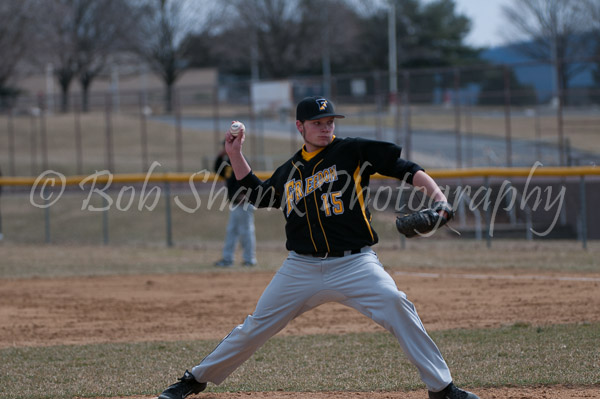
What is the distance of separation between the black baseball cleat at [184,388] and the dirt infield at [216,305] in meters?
0.39

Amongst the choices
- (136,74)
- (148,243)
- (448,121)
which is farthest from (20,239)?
(136,74)

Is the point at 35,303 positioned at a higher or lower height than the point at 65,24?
lower

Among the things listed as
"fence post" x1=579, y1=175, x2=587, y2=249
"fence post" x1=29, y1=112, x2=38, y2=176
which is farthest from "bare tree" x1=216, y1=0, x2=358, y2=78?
"fence post" x1=579, y1=175, x2=587, y2=249

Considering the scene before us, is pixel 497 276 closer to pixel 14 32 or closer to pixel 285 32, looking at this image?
pixel 14 32

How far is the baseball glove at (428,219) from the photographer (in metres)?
4.41

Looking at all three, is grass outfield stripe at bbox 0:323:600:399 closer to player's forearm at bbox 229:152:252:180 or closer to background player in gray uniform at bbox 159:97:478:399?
background player in gray uniform at bbox 159:97:478:399

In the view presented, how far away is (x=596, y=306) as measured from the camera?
8.27 meters

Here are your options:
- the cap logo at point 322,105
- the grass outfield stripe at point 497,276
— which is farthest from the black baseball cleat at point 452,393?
the grass outfield stripe at point 497,276

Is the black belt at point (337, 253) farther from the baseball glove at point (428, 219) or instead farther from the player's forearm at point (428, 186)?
the player's forearm at point (428, 186)

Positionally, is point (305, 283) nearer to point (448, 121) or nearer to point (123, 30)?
point (448, 121)

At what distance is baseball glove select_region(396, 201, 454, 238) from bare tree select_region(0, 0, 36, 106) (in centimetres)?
3613

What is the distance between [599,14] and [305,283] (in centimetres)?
4202

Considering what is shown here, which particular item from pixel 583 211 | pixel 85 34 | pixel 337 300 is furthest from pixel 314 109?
pixel 85 34

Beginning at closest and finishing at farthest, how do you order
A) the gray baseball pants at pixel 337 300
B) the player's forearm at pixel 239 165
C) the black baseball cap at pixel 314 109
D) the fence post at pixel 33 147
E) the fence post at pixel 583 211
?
the gray baseball pants at pixel 337 300 → the black baseball cap at pixel 314 109 → the player's forearm at pixel 239 165 → the fence post at pixel 583 211 → the fence post at pixel 33 147
